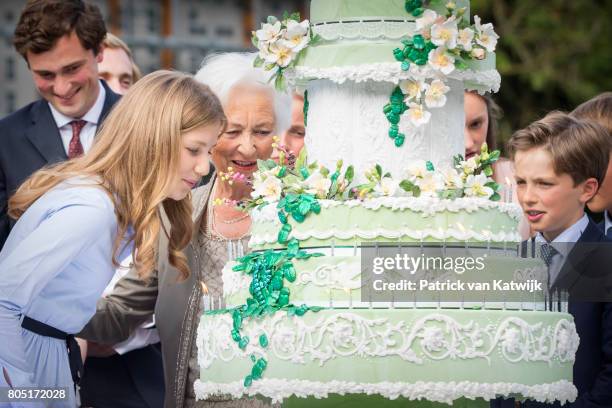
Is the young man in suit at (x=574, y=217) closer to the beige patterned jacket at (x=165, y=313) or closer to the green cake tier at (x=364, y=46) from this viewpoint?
the green cake tier at (x=364, y=46)

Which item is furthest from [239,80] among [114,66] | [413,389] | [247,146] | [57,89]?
[413,389]

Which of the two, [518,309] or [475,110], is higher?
[475,110]

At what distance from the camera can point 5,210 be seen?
7.46 metres

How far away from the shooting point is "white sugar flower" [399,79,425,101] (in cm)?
558

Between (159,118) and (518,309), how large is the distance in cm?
185

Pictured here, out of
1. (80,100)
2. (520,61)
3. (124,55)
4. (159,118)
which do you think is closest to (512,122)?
(520,61)

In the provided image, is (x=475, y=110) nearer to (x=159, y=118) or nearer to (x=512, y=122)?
(x=159, y=118)

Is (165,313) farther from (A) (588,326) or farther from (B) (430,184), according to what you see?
(A) (588,326)

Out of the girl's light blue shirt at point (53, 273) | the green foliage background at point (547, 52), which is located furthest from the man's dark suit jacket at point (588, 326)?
the green foliage background at point (547, 52)

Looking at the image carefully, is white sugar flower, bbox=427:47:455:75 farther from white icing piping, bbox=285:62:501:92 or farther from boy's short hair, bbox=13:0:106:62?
boy's short hair, bbox=13:0:106:62

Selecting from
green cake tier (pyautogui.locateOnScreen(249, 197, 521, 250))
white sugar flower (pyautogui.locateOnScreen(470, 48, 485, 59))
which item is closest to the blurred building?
white sugar flower (pyautogui.locateOnScreen(470, 48, 485, 59))

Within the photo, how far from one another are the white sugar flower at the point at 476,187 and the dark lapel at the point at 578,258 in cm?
68

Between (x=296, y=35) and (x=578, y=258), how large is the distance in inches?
64.8

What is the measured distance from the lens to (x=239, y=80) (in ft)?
23.9
